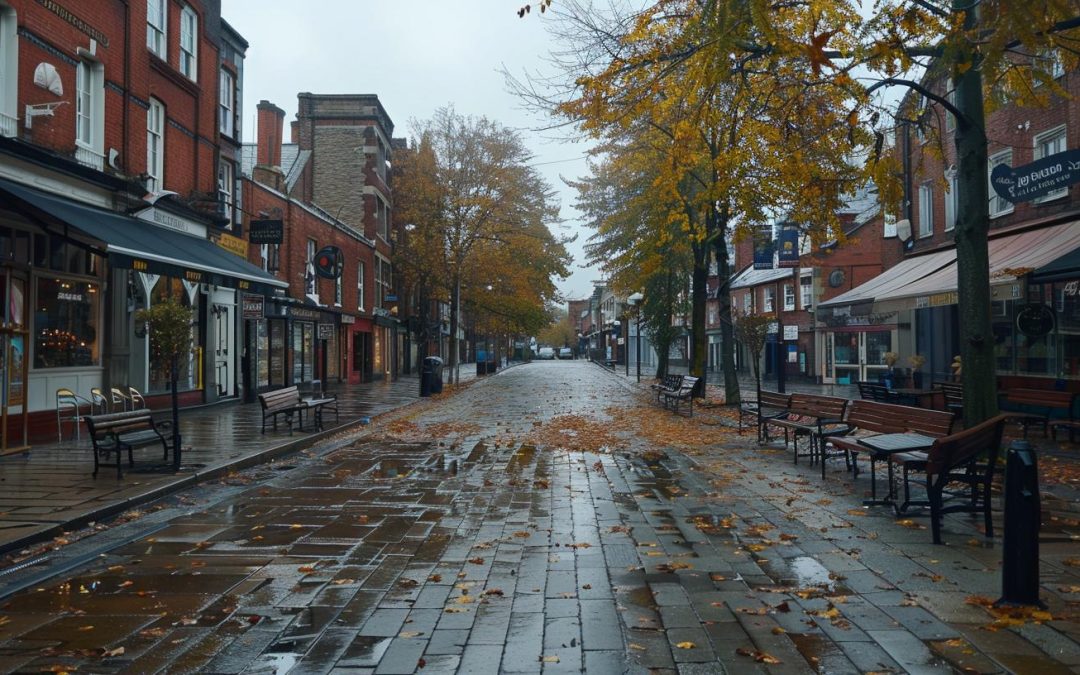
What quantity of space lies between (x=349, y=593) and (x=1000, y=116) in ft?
66.9

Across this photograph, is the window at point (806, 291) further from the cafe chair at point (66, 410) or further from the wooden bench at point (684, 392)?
the cafe chair at point (66, 410)

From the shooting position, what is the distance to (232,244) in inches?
849

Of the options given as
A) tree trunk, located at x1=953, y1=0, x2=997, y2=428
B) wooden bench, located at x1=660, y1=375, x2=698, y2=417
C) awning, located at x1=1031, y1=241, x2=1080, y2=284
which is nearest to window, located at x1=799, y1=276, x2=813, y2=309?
wooden bench, located at x1=660, y1=375, x2=698, y2=417

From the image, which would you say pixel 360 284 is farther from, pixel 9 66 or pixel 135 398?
pixel 9 66

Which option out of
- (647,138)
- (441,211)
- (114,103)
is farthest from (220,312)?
(441,211)

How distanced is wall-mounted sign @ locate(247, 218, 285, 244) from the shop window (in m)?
6.96

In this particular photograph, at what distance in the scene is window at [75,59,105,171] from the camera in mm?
14617

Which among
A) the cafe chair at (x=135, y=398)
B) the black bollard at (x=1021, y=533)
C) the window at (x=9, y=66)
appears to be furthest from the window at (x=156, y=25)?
the black bollard at (x=1021, y=533)

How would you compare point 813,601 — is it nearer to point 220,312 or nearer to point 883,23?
point 883,23

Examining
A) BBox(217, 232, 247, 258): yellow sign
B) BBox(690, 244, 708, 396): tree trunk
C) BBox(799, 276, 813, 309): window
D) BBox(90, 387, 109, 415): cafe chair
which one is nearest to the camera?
BBox(90, 387, 109, 415): cafe chair

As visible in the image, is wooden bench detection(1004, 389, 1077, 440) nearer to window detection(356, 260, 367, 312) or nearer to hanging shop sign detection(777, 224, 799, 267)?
hanging shop sign detection(777, 224, 799, 267)

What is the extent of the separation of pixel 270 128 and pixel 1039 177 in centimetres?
3028

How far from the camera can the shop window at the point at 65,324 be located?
13312 mm

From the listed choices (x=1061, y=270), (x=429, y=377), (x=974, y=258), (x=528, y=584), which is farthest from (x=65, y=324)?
(x=1061, y=270)
